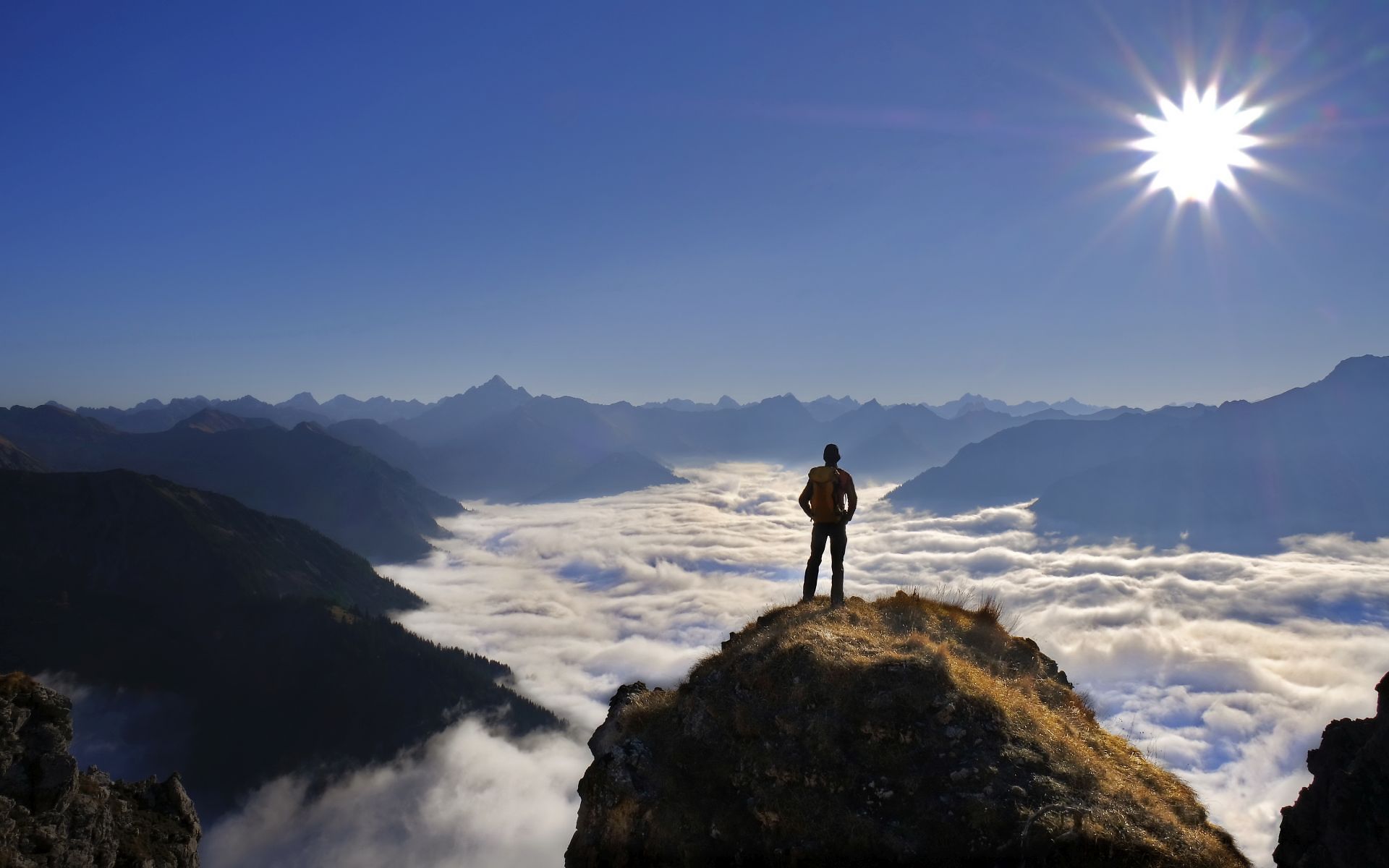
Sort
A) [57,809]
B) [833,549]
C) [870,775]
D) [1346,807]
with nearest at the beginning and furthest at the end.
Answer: [1346,807] → [870,775] → [57,809] → [833,549]

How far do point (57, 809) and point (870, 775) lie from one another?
21702 millimetres

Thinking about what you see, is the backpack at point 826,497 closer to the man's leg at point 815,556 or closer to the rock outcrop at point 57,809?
the man's leg at point 815,556

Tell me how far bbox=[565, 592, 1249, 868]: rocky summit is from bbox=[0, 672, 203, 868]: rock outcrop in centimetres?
1534

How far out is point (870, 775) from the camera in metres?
9.30

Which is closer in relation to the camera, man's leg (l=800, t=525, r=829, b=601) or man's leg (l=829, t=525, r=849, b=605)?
man's leg (l=829, t=525, r=849, b=605)

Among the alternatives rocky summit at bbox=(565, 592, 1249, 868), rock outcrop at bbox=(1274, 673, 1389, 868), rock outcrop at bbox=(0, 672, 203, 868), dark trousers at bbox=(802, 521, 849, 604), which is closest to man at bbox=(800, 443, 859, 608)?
dark trousers at bbox=(802, 521, 849, 604)

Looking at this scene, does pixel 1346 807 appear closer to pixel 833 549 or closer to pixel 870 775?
pixel 870 775

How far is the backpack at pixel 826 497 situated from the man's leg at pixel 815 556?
0.92 ft

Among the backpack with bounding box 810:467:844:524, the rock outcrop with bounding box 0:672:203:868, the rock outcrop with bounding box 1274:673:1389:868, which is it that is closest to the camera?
the rock outcrop with bounding box 1274:673:1389:868

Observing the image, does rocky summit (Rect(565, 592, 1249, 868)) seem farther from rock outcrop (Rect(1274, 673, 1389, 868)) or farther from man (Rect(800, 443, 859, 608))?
man (Rect(800, 443, 859, 608))

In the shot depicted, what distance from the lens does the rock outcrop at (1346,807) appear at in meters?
7.09

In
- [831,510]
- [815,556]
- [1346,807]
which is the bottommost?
[1346,807]

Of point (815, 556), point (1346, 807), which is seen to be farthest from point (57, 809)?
point (1346, 807)

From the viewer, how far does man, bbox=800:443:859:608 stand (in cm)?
1614
